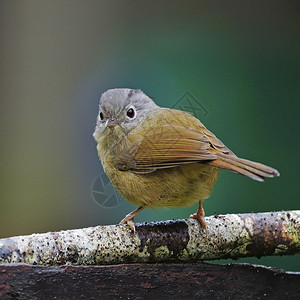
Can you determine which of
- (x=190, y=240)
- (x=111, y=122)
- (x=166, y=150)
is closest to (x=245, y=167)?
(x=190, y=240)

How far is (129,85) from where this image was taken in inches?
189

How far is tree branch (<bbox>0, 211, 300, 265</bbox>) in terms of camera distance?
8.10 feet

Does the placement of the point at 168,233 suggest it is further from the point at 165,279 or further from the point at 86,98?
the point at 86,98

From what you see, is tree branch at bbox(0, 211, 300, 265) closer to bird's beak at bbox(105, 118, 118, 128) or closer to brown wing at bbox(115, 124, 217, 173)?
brown wing at bbox(115, 124, 217, 173)

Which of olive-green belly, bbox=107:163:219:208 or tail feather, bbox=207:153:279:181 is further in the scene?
olive-green belly, bbox=107:163:219:208

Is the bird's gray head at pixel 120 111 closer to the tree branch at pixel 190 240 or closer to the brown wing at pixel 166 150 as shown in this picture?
the brown wing at pixel 166 150

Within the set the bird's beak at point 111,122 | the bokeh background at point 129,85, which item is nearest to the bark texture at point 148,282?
the bird's beak at point 111,122

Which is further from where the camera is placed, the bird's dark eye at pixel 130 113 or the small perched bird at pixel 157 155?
the bird's dark eye at pixel 130 113

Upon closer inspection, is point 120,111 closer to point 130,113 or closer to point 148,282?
point 130,113

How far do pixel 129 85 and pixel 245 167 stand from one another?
7.82 ft

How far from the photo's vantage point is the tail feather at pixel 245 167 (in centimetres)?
248

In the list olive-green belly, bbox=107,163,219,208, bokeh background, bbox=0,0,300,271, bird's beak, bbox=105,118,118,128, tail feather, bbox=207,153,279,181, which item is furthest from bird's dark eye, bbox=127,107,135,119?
bokeh background, bbox=0,0,300,271

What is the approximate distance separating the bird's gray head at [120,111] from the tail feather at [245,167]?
66 centimetres

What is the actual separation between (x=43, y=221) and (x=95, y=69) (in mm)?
1515
